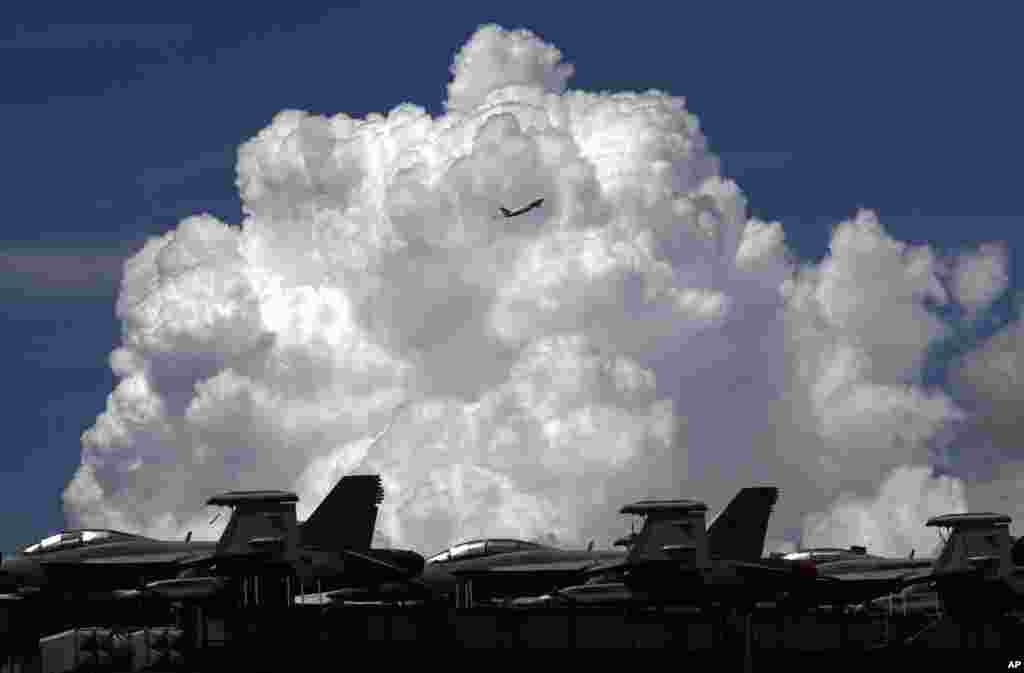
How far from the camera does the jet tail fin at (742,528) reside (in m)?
117

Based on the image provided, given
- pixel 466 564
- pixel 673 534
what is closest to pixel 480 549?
pixel 466 564

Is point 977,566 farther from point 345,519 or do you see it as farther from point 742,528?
point 345,519

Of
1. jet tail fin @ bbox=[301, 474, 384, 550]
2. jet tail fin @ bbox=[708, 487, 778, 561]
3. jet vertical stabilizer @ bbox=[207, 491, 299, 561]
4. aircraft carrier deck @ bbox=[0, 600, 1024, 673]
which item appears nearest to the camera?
aircraft carrier deck @ bbox=[0, 600, 1024, 673]

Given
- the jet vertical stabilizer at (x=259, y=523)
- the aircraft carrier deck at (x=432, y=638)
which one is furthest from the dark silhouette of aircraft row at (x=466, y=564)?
the aircraft carrier deck at (x=432, y=638)

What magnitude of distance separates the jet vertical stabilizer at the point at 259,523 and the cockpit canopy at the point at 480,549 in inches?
1120

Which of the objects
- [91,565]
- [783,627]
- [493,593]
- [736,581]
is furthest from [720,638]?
[91,565]

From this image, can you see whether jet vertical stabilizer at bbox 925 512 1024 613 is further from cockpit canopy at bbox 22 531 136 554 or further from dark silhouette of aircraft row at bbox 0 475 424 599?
cockpit canopy at bbox 22 531 136 554

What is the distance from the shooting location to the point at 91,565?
11144 centimetres

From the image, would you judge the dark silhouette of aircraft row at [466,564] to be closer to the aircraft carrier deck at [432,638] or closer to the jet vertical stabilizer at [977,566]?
the jet vertical stabilizer at [977,566]

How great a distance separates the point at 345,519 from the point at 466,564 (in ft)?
68.9

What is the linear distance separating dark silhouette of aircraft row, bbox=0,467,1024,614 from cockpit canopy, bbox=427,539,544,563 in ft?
2.88

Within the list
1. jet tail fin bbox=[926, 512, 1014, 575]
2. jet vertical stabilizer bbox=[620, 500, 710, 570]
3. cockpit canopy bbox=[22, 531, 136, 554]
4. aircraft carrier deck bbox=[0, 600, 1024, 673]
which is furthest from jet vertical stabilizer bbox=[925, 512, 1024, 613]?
cockpit canopy bbox=[22, 531, 136, 554]

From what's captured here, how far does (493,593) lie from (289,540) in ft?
92.4

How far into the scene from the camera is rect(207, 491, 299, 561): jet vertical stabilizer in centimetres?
9825
